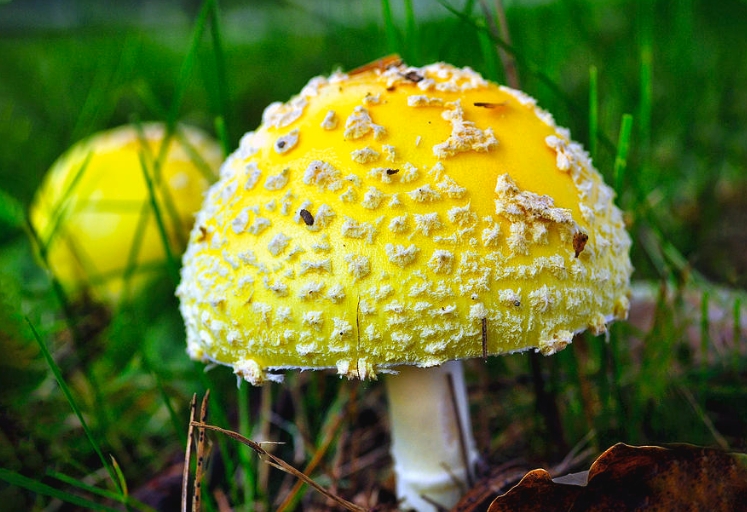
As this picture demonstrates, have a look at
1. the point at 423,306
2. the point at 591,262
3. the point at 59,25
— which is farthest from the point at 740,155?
the point at 59,25

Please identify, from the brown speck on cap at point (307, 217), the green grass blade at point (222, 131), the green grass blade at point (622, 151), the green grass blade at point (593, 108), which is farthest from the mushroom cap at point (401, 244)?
the green grass blade at point (222, 131)

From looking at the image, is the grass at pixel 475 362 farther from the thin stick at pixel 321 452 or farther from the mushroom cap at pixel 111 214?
the mushroom cap at pixel 111 214

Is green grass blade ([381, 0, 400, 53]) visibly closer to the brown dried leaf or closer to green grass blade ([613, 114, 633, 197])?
green grass blade ([613, 114, 633, 197])

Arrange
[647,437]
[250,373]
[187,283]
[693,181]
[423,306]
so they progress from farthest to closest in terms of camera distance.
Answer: [693,181], [647,437], [187,283], [250,373], [423,306]

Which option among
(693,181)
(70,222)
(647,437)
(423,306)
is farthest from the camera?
(693,181)

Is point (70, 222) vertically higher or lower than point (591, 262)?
higher

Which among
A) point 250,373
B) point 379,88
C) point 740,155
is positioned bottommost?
point 250,373

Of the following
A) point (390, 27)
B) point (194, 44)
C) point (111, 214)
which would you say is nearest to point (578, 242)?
point (390, 27)

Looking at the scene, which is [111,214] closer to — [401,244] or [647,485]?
[401,244]

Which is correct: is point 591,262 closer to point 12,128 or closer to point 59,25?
point 12,128
